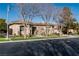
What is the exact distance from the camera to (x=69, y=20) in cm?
1490

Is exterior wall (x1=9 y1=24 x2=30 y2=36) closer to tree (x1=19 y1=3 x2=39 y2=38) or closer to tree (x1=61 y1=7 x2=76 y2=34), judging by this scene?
tree (x1=19 y1=3 x2=39 y2=38)

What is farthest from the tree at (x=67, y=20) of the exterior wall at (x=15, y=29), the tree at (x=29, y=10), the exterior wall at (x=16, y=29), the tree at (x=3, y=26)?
the tree at (x=3, y=26)

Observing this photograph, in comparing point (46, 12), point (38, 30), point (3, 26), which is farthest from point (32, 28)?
point (3, 26)

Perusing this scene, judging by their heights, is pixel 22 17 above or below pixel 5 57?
above

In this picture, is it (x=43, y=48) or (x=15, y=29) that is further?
(x=15, y=29)

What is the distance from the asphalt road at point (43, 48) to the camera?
48.3 ft

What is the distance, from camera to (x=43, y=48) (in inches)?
582

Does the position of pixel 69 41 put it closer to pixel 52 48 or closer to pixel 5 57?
pixel 52 48

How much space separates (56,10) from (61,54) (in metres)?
1.03

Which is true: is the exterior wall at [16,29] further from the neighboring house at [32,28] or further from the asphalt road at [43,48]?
the asphalt road at [43,48]

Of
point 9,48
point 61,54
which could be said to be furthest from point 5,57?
point 61,54

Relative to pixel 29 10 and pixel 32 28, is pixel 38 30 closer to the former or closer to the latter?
pixel 32 28

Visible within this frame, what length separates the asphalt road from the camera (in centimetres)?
1473

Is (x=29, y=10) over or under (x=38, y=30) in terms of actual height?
over
